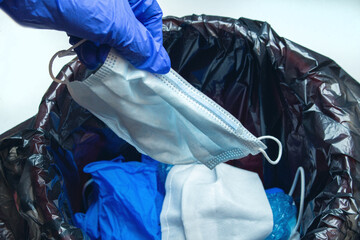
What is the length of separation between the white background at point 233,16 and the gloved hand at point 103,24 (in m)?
0.52

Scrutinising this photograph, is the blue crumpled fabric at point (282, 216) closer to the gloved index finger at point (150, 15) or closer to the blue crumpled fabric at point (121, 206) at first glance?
the blue crumpled fabric at point (121, 206)

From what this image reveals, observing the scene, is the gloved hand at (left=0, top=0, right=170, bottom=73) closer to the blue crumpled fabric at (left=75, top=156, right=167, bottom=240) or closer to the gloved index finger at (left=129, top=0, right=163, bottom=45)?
the gloved index finger at (left=129, top=0, right=163, bottom=45)

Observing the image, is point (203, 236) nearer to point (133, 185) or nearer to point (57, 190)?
point (133, 185)

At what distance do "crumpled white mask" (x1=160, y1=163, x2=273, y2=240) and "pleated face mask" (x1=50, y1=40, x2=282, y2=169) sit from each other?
115mm

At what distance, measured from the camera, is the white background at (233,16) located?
3.34 ft

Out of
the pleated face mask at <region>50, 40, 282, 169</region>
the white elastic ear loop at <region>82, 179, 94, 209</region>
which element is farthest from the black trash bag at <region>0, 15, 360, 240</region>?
the pleated face mask at <region>50, 40, 282, 169</region>

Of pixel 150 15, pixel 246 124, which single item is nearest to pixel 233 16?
pixel 246 124

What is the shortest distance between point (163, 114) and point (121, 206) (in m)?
0.29

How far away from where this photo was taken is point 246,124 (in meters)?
0.95

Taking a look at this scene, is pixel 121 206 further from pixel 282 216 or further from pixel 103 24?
pixel 103 24

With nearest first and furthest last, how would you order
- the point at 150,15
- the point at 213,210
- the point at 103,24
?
the point at 103,24 < the point at 150,15 < the point at 213,210

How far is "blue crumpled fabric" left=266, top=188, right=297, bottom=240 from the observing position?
2.70ft

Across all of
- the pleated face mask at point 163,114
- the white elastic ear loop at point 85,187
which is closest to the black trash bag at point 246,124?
the white elastic ear loop at point 85,187

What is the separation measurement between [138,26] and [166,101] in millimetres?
140
